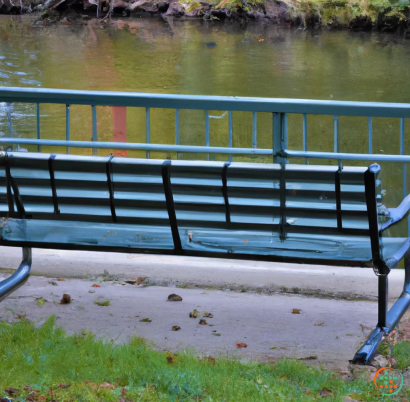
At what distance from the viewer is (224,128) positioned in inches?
460

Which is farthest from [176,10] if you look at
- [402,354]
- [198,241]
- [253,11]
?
[402,354]

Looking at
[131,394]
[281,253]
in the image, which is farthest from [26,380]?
[281,253]

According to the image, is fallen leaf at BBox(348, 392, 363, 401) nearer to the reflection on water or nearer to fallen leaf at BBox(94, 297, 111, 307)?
fallen leaf at BBox(94, 297, 111, 307)

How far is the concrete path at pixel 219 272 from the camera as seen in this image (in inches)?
154

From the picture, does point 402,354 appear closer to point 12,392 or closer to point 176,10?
point 12,392

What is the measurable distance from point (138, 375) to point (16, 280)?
3.29 ft

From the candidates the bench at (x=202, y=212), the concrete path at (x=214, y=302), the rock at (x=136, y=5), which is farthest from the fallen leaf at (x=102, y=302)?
the rock at (x=136, y=5)

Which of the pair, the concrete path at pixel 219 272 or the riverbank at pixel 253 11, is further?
the riverbank at pixel 253 11

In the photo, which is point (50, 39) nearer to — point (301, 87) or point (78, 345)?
point (301, 87)

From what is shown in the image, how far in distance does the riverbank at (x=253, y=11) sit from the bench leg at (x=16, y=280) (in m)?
26.7

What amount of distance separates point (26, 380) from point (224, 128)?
31.1 feet

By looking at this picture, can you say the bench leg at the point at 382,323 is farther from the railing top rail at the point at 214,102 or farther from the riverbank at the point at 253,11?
the riverbank at the point at 253,11

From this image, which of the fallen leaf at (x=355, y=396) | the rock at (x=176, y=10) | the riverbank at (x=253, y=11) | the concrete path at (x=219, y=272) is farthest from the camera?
the rock at (x=176, y=10)

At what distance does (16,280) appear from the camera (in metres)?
3.26
